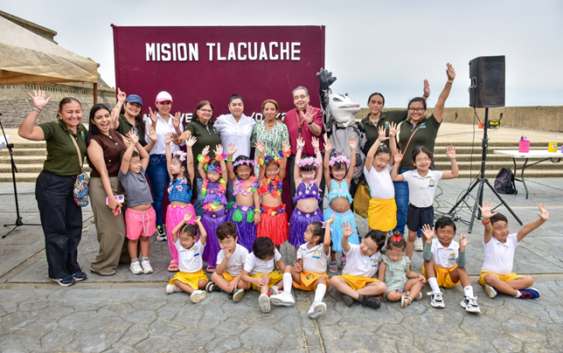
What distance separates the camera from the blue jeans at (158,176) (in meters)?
4.79

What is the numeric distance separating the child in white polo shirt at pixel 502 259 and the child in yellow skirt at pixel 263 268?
1.93m

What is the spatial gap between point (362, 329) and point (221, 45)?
408cm

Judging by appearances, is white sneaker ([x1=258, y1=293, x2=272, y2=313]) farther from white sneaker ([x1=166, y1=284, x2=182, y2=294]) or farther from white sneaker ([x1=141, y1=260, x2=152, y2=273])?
white sneaker ([x1=141, y1=260, x2=152, y2=273])

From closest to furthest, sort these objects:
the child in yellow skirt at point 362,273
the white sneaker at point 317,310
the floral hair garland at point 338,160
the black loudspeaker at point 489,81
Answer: the white sneaker at point 317,310 → the child in yellow skirt at point 362,273 → the floral hair garland at point 338,160 → the black loudspeaker at point 489,81

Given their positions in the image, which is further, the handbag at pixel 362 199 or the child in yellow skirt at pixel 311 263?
the handbag at pixel 362 199

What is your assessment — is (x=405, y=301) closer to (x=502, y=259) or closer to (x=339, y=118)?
(x=502, y=259)

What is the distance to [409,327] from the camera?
301cm

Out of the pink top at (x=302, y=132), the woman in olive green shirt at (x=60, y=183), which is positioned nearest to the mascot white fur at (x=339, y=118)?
the pink top at (x=302, y=132)

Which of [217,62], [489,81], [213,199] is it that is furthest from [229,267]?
[489,81]

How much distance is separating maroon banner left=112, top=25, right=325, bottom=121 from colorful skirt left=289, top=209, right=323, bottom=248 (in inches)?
74.2

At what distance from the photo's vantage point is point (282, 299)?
130 inches

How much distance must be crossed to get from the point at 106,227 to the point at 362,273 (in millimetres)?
2619

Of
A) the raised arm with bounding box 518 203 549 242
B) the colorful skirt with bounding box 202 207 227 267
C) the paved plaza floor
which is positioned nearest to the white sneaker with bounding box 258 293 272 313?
the paved plaza floor

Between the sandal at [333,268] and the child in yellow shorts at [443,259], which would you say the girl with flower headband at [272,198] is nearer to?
the sandal at [333,268]
